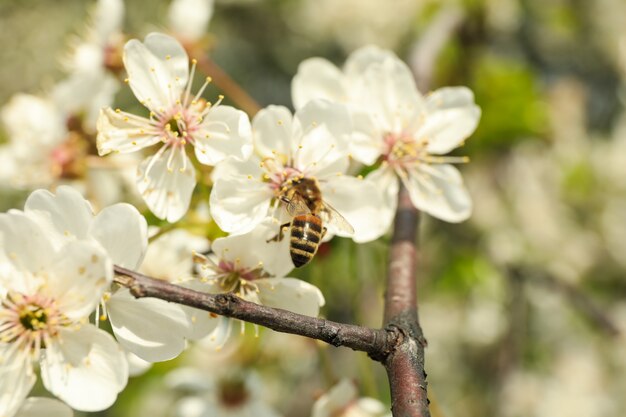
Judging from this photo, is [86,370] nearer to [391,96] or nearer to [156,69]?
[156,69]

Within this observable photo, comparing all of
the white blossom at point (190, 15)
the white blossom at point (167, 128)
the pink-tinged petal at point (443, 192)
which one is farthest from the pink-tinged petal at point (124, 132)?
the white blossom at point (190, 15)

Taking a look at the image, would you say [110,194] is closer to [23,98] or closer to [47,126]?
[47,126]

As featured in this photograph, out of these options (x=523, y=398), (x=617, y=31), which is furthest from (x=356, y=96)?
(x=617, y=31)

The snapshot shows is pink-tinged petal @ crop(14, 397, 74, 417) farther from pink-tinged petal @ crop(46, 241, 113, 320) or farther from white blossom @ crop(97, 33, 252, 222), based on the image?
white blossom @ crop(97, 33, 252, 222)

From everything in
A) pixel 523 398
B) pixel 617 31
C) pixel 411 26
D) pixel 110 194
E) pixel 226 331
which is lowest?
pixel 226 331

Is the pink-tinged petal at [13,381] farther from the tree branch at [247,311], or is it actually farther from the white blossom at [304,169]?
the white blossom at [304,169]
